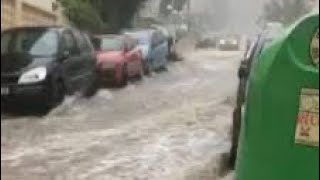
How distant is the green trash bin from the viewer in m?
3.13

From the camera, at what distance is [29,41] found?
286 cm

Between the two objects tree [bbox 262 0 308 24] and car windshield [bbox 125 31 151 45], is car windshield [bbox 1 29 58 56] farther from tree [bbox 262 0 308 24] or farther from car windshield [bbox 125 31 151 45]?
tree [bbox 262 0 308 24]

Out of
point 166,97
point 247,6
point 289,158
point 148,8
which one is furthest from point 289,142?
point 166,97

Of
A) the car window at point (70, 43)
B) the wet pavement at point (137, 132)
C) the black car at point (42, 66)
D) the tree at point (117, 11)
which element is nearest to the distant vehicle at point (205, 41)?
the wet pavement at point (137, 132)

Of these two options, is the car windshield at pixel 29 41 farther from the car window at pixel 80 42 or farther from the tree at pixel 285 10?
the tree at pixel 285 10

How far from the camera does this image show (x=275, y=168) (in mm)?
3336

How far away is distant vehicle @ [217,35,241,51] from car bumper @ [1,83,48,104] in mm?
3797

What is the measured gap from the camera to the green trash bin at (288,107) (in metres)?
3.13

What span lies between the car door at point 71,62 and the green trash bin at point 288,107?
666mm

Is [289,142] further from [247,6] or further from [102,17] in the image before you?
[247,6]

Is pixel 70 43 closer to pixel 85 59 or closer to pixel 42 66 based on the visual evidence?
pixel 85 59

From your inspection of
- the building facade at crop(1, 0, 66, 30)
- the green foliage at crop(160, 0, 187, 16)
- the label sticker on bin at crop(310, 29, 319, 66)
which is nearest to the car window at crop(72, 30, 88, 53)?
the building facade at crop(1, 0, 66, 30)

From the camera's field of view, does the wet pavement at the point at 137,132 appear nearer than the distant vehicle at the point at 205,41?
Yes

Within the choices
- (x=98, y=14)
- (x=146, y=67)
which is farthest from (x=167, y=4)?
(x=146, y=67)
